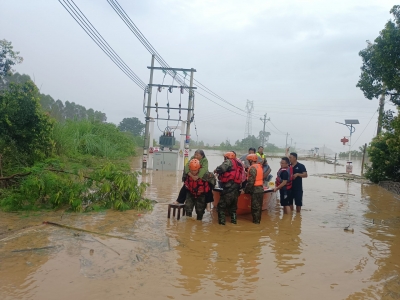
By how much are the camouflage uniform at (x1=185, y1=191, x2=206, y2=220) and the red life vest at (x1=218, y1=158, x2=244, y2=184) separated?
625 millimetres

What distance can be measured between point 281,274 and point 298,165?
4.61m

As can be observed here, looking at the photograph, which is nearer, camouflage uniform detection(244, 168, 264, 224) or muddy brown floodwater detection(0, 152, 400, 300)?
muddy brown floodwater detection(0, 152, 400, 300)

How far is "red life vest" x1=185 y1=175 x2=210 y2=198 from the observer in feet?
26.6

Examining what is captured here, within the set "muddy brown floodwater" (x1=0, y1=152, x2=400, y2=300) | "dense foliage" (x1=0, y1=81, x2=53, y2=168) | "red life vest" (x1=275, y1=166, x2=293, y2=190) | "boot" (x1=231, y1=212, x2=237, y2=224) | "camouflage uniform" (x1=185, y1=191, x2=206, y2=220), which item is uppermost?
"dense foliage" (x1=0, y1=81, x2=53, y2=168)

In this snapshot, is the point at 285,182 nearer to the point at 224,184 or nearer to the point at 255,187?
the point at 255,187

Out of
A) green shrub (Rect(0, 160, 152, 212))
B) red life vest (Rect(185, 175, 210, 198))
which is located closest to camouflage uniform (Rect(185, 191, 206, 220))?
red life vest (Rect(185, 175, 210, 198))

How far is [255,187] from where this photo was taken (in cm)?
825

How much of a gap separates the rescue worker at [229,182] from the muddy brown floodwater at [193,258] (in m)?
0.48

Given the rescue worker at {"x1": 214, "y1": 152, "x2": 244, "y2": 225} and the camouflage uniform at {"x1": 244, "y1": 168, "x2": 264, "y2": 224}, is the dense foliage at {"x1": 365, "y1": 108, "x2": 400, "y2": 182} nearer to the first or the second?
the camouflage uniform at {"x1": 244, "y1": 168, "x2": 264, "y2": 224}

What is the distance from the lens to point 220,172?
8.01 meters

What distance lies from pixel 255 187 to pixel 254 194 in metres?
0.17

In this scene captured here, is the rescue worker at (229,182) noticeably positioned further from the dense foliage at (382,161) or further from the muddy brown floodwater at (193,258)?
the dense foliage at (382,161)

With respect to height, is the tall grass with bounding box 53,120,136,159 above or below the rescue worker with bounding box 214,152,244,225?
above

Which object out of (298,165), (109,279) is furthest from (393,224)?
(109,279)
